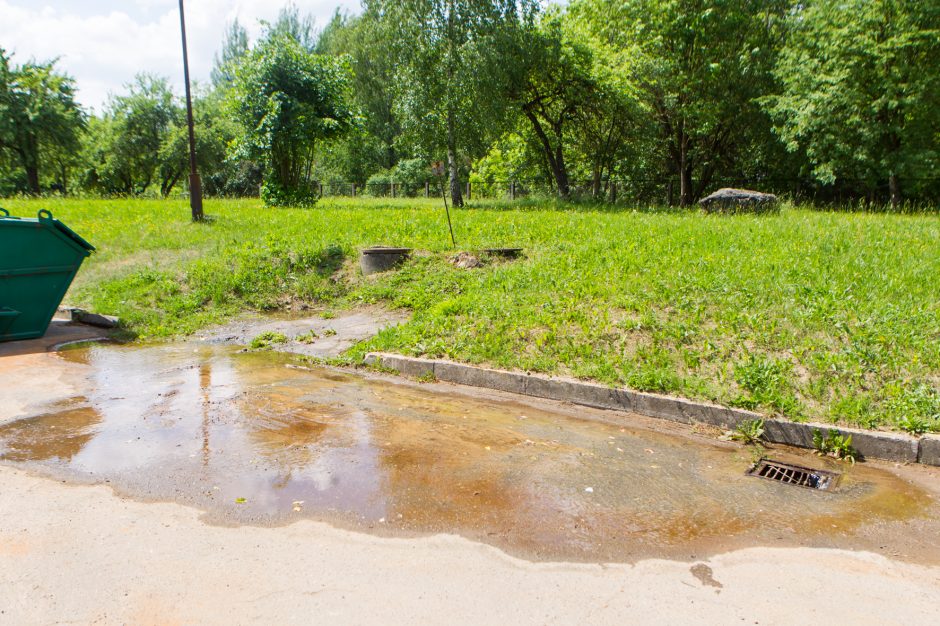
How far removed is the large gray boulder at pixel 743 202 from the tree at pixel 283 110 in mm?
12785

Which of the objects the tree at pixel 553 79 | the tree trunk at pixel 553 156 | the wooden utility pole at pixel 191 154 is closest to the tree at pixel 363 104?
the tree trunk at pixel 553 156

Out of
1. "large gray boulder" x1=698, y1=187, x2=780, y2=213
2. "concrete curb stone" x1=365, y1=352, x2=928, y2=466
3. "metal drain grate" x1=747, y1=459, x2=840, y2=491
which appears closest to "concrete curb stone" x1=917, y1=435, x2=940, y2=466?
"concrete curb stone" x1=365, y1=352, x2=928, y2=466

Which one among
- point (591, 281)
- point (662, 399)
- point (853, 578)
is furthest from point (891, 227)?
point (853, 578)

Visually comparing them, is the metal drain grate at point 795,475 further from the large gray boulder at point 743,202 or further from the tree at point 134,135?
the tree at point 134,135

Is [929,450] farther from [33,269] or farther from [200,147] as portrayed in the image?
[200,147]

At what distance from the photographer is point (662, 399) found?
5949 mm

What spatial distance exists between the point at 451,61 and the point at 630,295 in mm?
15600

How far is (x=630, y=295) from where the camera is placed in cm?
793

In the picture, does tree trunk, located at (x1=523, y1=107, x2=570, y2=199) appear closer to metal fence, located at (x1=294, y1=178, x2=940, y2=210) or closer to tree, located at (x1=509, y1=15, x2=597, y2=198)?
tree, located at (x1=509, y1=15, x2=597, y2=198)

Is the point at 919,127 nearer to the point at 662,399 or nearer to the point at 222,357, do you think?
the point at 662,399

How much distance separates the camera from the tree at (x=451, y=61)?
21.1m

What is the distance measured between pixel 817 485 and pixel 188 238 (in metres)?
12.5

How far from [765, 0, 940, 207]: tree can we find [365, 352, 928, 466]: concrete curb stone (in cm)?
1961

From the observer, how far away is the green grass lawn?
19.8 ft
